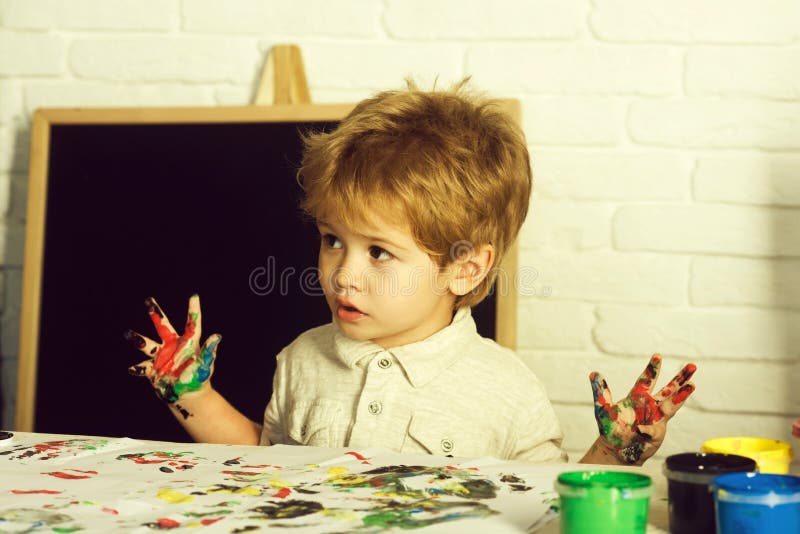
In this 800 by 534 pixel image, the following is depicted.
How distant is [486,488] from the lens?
683 millimetres

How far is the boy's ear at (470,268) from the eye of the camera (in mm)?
1163

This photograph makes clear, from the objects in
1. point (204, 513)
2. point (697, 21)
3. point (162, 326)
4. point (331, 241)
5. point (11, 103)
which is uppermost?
point (697, 21)

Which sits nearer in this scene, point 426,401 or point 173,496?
point 173,496

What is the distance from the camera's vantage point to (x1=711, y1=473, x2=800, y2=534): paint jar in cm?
53

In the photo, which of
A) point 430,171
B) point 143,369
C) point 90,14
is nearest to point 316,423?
point 143,369

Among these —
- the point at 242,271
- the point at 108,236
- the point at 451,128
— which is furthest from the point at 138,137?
the point at 451,128

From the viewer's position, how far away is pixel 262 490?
676mm

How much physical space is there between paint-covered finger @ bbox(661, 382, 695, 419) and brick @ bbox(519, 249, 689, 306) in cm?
56

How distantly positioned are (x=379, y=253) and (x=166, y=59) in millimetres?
694

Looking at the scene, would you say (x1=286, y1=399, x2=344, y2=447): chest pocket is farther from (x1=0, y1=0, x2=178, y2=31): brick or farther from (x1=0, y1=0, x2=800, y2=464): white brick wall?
(x1=0, y1=0, x2=178, y2=31): brick

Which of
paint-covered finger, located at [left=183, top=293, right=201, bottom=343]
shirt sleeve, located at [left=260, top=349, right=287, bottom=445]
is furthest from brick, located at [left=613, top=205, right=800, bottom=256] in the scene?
paint-covered finger, located at [left=183, top=293, right=201, bottom=343]

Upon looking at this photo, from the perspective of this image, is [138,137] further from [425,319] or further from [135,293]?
[425,319]

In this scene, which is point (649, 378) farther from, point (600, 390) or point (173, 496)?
point (173, 496)

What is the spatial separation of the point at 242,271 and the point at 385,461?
2.50ft
